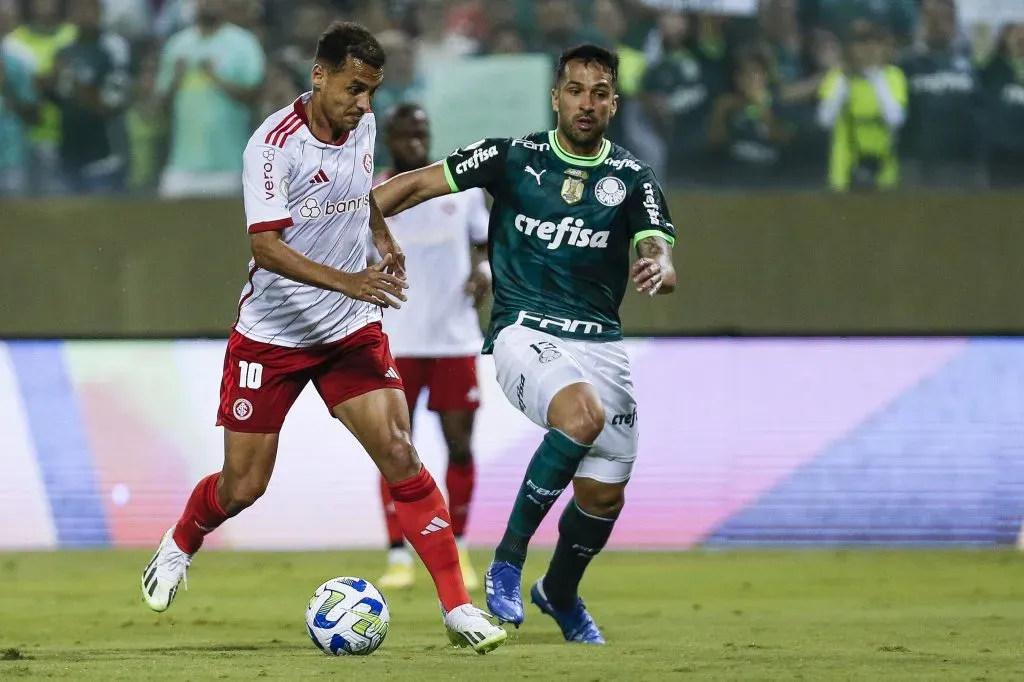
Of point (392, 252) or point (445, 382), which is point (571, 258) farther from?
point (445, 382)

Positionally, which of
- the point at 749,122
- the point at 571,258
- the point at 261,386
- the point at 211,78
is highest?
the point at 571,258

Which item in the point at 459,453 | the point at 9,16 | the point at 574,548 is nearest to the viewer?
the point at 574,548

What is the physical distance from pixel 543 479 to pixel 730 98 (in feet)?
18.0

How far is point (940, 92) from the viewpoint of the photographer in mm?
11258

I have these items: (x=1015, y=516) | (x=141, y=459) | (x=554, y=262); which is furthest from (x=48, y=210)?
(x=1015, y=516)

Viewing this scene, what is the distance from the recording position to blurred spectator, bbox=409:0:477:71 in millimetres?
11258

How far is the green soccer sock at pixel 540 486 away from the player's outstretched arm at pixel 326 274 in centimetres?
87

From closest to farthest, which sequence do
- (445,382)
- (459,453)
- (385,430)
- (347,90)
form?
(347,90) → (385,430) → (445,382) → (459,453)

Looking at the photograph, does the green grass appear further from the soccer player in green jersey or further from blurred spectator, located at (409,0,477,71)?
blurred spectator, located at (409,0,477,71)

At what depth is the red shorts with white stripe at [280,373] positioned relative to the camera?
255 inches

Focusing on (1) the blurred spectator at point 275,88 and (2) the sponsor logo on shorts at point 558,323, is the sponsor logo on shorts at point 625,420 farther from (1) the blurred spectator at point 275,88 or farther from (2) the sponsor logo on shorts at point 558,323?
(1) the blurred spectator at point 275,88

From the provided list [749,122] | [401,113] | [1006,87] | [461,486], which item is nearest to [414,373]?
[461,486]

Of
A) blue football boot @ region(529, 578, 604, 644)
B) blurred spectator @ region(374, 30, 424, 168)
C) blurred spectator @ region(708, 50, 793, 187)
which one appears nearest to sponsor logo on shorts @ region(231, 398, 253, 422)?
blue football boot @ region(529, 578, 604, 644)

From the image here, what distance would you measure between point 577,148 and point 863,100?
5042mm
